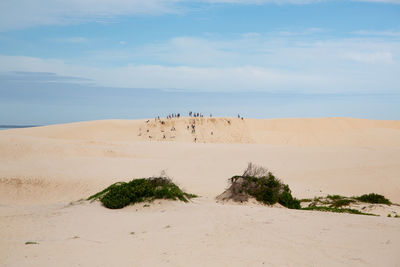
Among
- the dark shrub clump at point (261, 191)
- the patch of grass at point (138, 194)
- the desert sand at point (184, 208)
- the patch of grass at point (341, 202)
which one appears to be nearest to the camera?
the desert sand at point (184, 208)

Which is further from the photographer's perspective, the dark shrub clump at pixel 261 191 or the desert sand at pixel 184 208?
the dark shrub clump at pixel 261 191

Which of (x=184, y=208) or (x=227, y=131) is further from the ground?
(x=227, y=131)

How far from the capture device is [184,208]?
11188 mm

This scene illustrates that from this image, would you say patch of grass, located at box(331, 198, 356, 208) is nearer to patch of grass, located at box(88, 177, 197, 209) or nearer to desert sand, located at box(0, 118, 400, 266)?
desert sand, located at box(0, 118, 400, 266)

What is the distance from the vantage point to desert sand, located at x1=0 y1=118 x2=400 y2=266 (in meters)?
7.33

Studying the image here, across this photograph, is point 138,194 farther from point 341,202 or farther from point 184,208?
point 341,202

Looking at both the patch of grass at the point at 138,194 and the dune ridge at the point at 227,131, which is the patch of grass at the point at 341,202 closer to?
the patch of grass at the point at 138,194

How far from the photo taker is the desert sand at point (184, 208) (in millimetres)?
7328

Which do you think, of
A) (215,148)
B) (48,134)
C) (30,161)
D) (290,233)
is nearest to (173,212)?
(290,233)

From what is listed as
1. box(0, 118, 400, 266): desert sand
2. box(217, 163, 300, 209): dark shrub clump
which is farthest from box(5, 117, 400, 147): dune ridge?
box(217, 163, 300, 209): dark shrub clump

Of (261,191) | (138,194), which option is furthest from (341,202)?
(138,194)

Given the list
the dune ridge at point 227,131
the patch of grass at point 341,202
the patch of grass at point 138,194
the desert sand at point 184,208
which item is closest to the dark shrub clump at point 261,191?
the desert sand at point 184,208

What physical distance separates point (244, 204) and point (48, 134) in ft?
116

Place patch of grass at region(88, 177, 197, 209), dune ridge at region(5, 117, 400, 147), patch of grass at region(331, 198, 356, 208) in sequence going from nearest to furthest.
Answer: patch of grass at region(88, 177, 197, 209), patch of grass at region(331, 198, 356, 208), dune ridge at region(5, 117, 400, 147)
